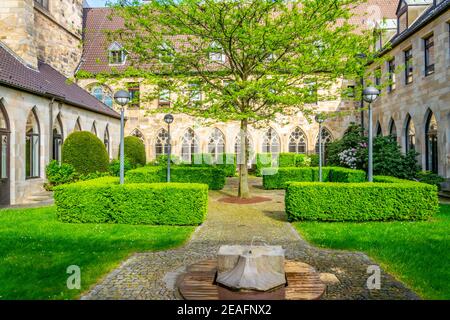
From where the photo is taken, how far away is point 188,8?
10.7m

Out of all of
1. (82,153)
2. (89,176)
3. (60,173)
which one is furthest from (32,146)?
(89,176)

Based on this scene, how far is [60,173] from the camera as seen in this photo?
14.5 metres

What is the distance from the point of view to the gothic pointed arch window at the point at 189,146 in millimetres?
26344

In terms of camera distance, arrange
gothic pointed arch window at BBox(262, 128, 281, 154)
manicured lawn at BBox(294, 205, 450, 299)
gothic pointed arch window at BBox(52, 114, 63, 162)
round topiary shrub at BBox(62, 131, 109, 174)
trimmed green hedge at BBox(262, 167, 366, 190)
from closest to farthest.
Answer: manicured lawn at BBox(294, 205, 450, 299) < round topiary shrub at BBox(62, 131, 109, 174) < trimmed green hedge at BBox(262, 167, 366, 190) < gothic pointed arch window at BBox(52, 114, 63, 162) < gothic pointed arch window at BBox(262, 128, 281, 154)

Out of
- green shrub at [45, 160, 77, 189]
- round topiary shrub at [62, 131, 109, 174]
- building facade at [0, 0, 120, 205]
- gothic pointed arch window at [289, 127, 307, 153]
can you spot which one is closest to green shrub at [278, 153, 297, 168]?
gothic pointed arch window at [289, 127, 307, 153]

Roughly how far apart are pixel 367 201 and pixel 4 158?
13.1 m

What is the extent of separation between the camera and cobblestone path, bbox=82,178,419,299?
4.30m

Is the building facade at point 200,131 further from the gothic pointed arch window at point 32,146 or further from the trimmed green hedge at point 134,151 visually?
the gothic pointed arch window at point 32,146

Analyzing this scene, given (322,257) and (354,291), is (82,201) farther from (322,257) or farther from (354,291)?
(354,291)

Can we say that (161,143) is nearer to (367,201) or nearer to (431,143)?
(431,143)

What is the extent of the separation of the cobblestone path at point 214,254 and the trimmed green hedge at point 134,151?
13268mm

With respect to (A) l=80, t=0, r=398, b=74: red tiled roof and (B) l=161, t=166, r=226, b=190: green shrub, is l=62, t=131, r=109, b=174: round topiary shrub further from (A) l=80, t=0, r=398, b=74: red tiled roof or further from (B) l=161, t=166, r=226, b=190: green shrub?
(A) l=80, t=0, r=398, b=74: red tiled roof

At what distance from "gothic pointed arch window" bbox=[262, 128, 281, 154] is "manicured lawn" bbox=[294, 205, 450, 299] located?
1700 cm
